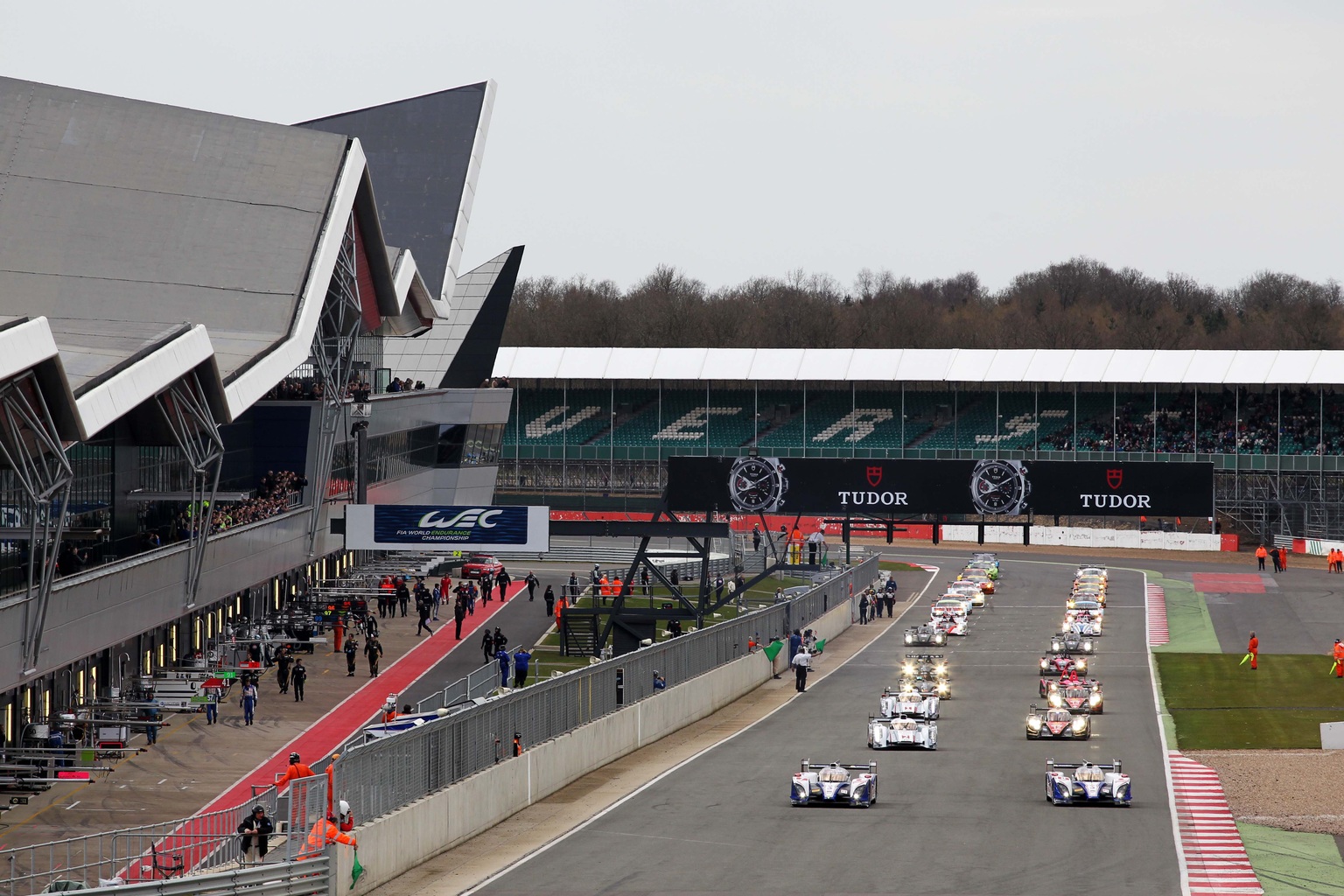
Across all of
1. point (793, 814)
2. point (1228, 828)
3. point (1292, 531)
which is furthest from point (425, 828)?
point (1292, 531)

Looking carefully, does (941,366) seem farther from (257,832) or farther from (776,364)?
(257,832)

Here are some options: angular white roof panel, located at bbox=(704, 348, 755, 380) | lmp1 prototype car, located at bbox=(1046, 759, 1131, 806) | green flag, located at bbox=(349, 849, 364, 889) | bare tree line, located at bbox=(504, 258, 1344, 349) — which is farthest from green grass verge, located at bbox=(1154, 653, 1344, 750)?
bare tree line, located at bbox=(504, 258, 1344, 349)

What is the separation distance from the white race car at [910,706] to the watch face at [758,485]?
10613 mm

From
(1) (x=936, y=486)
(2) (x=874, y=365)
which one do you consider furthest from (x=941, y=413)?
(1) (x=936, y=486)

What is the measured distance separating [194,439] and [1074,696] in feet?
74.9

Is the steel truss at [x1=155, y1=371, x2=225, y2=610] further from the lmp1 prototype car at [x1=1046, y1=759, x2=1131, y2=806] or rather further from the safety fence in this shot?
the lmp1 prototype car at [x1=1046, y1=759, x2=1131, y2=806]

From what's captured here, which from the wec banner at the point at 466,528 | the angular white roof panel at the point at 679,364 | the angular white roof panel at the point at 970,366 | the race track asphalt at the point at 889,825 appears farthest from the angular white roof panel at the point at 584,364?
the race track asphalt at the point at 889,825

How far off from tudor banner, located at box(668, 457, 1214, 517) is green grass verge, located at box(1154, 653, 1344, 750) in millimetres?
5263

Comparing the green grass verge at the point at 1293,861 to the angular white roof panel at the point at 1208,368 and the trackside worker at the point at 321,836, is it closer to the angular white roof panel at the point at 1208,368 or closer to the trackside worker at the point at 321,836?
the trackside worker at the point at 321,836

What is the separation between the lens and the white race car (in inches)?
1585

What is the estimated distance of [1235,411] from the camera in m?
96.8

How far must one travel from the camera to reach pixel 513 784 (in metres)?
30.3

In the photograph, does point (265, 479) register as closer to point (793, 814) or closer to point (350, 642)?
point (350, 642)

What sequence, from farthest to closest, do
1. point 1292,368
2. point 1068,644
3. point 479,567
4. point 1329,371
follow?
point 1292,368 < point 1329,371 < point 479,567 < point 1068,644
